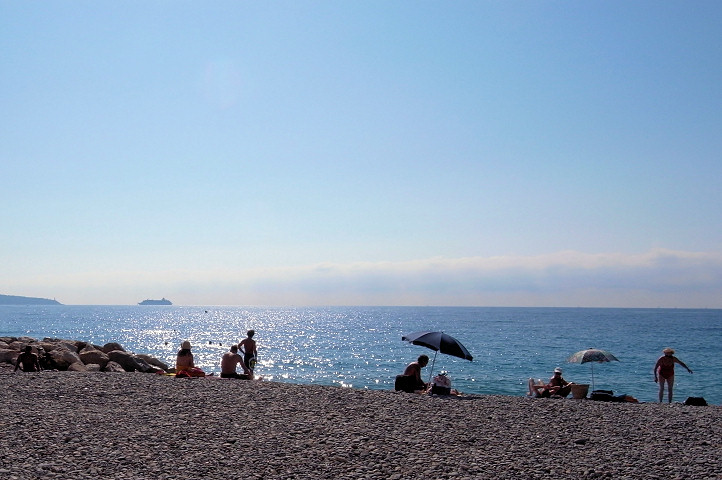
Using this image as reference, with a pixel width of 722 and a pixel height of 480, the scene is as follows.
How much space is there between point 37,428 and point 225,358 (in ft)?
25.6

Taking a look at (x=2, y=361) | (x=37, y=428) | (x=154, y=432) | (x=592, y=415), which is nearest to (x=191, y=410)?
(x=154, y=432)

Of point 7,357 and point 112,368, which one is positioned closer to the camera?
point 112,368

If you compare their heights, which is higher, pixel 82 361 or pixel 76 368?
pixel 76 368

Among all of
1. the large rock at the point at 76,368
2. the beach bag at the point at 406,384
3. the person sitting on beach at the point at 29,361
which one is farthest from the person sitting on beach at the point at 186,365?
the beach bag at the point at 406,384

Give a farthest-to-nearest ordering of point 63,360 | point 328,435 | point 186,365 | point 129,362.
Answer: point 129,362 < point 63,360 < point 186,365 < point 328,435

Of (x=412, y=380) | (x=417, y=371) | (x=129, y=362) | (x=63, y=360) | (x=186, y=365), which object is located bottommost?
(x=129, y=362)

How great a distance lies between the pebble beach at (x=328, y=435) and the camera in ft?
26.7

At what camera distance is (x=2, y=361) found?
66.5 ft

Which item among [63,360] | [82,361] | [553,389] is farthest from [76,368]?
[553,389]

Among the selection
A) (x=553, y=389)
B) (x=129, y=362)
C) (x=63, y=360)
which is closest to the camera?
(x=553, y=389)

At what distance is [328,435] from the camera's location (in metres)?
9.74

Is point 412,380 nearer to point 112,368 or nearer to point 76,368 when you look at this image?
point 76,368

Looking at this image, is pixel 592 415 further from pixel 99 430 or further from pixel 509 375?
pixel 509 375

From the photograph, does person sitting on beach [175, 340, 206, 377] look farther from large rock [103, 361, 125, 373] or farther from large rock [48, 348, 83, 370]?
large rock [48, 348, 83, 370]
